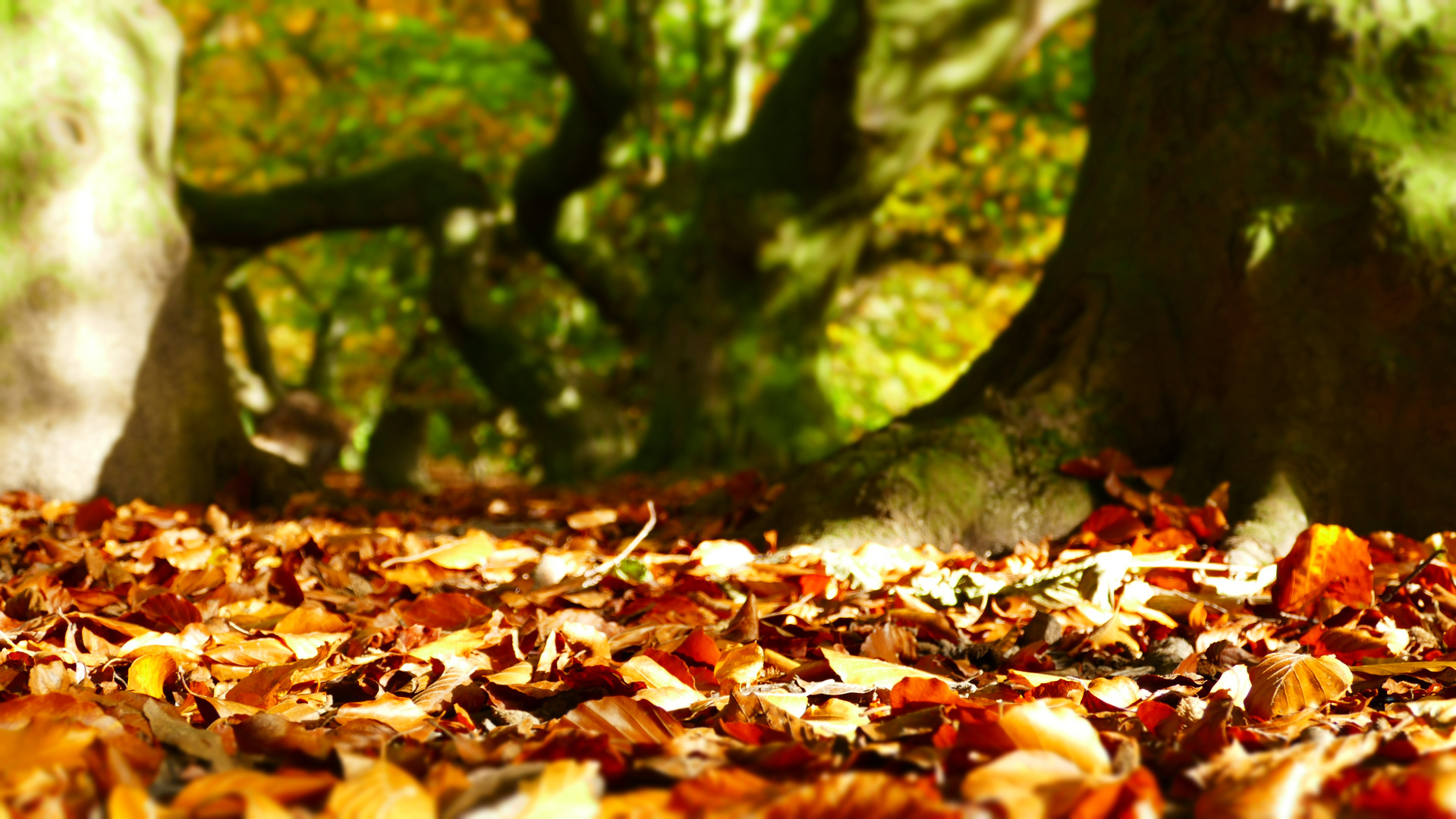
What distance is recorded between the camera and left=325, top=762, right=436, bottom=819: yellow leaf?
87cm

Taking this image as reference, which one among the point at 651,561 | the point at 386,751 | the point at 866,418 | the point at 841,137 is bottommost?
the point at 866,418

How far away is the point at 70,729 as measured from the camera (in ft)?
3.44

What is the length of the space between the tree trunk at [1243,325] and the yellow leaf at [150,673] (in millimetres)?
1490

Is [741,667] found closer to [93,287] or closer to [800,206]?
[93,287]

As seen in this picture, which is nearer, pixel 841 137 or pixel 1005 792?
pixel 1005 792

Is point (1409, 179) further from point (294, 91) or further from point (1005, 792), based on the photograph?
point (294, 91)

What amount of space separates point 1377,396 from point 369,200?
7785mm

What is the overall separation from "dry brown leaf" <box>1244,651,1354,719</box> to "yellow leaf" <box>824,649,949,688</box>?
413 millimetres

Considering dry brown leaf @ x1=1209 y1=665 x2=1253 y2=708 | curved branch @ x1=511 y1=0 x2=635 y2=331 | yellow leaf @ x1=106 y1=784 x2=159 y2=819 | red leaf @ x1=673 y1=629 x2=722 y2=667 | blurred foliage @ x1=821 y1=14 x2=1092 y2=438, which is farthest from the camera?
blurred foliage @ x1=821 y1=14 x2=1092 y2=438

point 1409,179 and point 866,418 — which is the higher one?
point 1409,179

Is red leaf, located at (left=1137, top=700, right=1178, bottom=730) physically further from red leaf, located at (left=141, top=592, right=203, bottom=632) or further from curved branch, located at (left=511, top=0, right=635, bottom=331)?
curved branch, located at (left=511, top=0, right=635, bottom=331)

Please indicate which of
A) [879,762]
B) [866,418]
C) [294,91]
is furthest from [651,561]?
[294,91]

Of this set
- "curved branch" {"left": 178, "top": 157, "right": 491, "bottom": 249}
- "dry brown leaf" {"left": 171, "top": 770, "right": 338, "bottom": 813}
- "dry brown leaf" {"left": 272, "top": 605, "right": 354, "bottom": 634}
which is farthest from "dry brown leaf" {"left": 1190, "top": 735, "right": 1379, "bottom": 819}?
"curved branch" {"left": 178, "top": 157, "right": 491, "bottom": 249}

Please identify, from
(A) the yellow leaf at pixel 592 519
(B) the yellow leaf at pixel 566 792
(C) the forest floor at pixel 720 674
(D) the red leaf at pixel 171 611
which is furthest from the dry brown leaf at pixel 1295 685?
(A) the yellow leaf at pixel 592 519
